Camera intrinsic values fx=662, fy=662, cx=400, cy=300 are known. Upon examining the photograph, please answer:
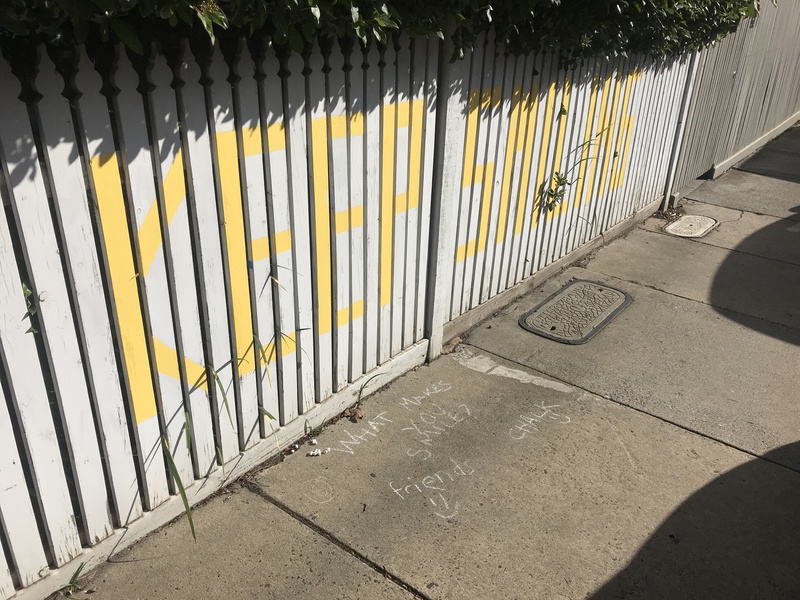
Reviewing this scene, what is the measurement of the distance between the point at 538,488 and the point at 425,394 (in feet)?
3.15

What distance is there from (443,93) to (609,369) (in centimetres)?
203

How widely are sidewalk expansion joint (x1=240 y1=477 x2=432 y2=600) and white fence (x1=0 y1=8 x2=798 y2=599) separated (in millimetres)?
141

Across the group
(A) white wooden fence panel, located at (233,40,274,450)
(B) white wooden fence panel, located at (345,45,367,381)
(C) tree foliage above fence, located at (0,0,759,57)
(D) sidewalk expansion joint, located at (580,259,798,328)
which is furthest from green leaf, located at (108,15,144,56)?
(D) sidewalk expansion joint, located at (580,259,798,328)

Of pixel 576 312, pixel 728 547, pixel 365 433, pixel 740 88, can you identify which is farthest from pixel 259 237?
pixel 740 88

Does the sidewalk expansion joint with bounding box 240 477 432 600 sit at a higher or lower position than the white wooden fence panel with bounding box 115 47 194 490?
lower

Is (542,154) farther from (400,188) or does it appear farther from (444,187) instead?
(400,188)

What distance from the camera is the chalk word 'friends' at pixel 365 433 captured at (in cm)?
343

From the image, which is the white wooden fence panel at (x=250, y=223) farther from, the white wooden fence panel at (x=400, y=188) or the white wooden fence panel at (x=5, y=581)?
the white wooden fence panel at (x=5, y=581)

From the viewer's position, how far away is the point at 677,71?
6312mm

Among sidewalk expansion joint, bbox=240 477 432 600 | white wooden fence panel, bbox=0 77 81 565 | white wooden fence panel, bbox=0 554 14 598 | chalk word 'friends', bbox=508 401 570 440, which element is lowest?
chalk word 'friends', bbox=508 401 570 440

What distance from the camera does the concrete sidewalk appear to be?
2695 millimetres

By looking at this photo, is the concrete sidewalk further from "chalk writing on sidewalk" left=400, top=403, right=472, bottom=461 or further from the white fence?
the white fence

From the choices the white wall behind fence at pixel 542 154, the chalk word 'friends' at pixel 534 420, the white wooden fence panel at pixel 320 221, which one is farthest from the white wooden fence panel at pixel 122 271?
the white wall behind fence at pixel 542 154

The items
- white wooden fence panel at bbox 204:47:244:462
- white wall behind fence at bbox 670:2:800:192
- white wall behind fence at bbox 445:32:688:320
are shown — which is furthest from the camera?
white wall behind fence at bbox 670:2:800:192
